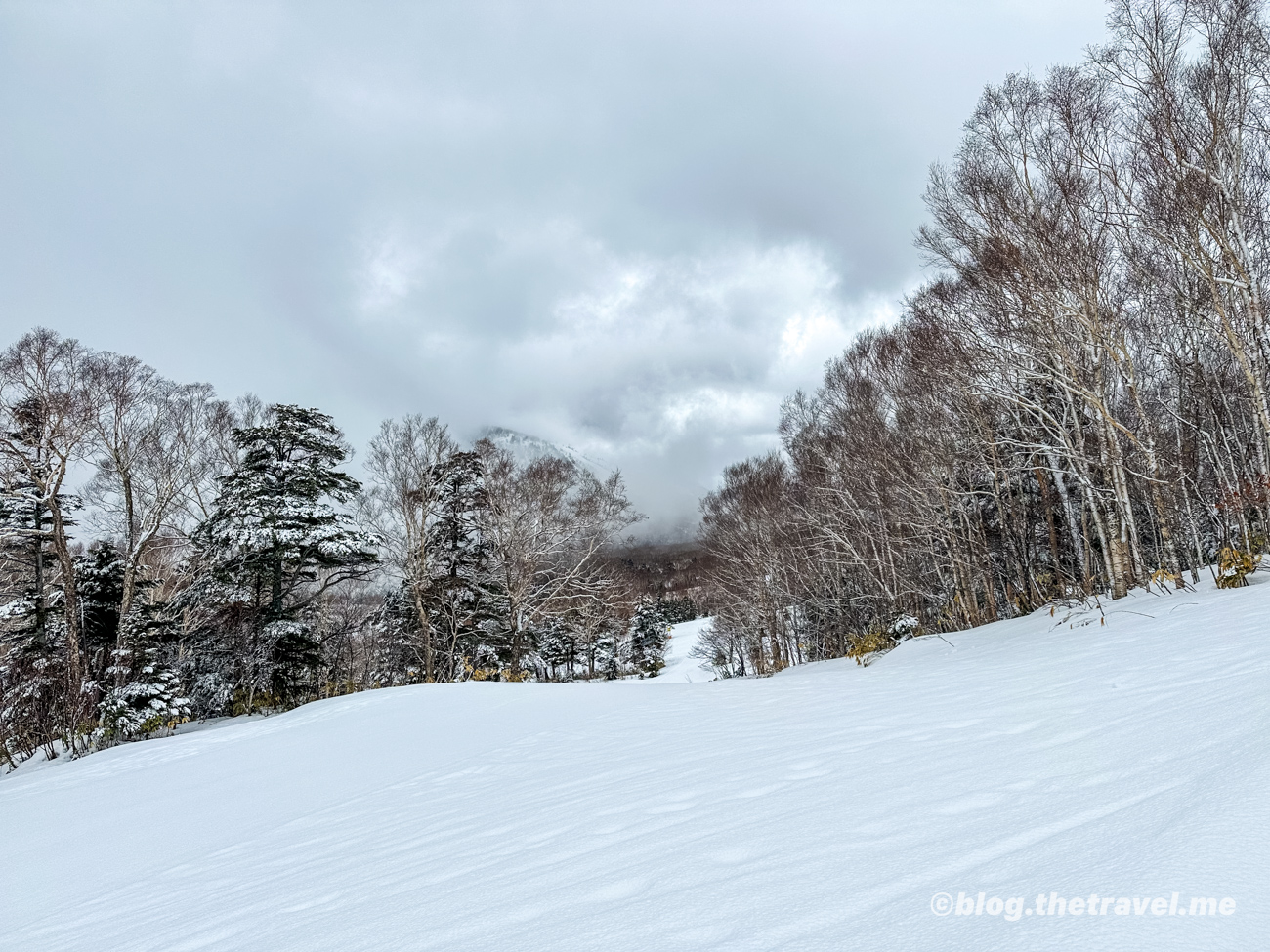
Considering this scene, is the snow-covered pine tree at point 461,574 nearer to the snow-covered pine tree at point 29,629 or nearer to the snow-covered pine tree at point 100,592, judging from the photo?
the snow-covered pine tree at point 29,629

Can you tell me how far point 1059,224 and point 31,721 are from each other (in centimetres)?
2031

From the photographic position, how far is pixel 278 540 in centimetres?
1451

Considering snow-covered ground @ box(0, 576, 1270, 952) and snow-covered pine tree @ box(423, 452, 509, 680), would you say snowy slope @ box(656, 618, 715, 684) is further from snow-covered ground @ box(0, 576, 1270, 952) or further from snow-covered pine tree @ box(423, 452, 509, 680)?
snow-covered ground @ box(0, 576, 1270, 952)

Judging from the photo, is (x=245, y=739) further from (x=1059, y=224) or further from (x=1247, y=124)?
(x=1247, y=124)

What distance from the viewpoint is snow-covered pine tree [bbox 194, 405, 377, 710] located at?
564 inches

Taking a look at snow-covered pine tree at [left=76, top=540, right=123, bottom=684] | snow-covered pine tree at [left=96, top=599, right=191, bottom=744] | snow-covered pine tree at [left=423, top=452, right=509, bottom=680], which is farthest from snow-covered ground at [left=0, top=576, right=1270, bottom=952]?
snow-covered pine tree at [left=76, top=540, right=123, bottom=684]

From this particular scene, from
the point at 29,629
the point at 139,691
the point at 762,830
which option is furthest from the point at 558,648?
the point at 762,830

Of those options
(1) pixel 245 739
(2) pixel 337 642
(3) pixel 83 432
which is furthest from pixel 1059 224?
(2) pixel 337 642

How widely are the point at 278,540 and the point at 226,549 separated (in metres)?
1.45

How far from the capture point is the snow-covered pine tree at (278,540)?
14.3 meters

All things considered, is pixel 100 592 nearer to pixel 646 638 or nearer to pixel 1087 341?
pixel 1087 341

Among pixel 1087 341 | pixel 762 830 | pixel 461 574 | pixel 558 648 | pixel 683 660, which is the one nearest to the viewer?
pixel 762 830

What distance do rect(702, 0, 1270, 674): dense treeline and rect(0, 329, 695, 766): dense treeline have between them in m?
8.33

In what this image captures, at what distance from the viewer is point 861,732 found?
3.44 meters
